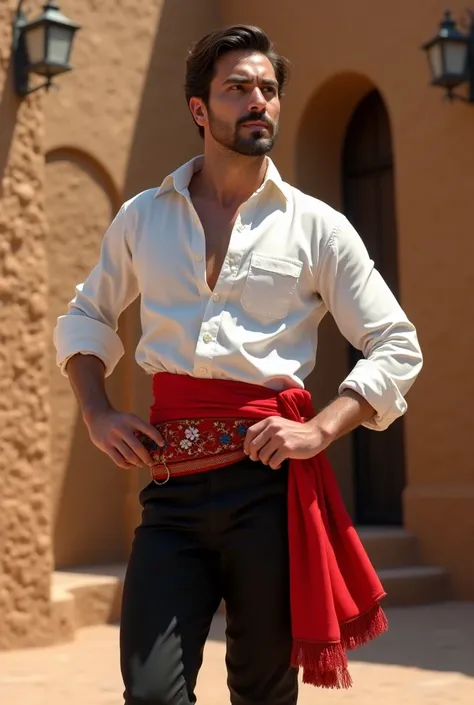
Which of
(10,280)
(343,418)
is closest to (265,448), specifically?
(343,418)

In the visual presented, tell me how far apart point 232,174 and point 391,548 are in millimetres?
5008

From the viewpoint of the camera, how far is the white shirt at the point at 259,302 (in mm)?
2623

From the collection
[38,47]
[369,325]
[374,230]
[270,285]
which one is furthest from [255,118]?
[374,230]

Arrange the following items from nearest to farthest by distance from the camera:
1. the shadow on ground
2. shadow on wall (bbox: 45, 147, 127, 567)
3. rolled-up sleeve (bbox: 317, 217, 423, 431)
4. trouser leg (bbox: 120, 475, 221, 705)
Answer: trouser leg (bbox: 120, 475, 221, 705)
rolled-up sleeve (bbox: 317, 217, 423, 431)
the shadow on ground
shadow on wall (bbox: 45, 147, 127, 567)

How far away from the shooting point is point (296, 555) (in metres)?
2.58

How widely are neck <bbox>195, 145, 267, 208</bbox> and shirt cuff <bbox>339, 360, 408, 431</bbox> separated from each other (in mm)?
495

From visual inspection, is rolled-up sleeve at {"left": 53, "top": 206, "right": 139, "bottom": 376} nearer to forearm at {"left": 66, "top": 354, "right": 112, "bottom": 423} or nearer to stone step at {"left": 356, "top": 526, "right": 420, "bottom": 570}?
forearm at {"left": 66, "top": 354, "right": 112, "bottom": 423}

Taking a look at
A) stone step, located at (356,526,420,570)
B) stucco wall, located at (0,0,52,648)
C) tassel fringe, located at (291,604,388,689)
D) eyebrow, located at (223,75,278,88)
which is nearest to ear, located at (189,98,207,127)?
eyebrow, located at (223,75,278,88)

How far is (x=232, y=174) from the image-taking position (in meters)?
2.82

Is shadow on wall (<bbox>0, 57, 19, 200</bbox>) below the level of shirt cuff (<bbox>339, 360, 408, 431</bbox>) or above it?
above

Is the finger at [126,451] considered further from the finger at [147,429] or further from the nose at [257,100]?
the nose at [257,100]

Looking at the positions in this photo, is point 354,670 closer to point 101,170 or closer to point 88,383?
point 88,383

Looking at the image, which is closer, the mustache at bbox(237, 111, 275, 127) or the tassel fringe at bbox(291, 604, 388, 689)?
the tassel fringe at bbox(291, 604, 388, 689)

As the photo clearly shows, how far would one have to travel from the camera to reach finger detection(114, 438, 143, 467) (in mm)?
2602
